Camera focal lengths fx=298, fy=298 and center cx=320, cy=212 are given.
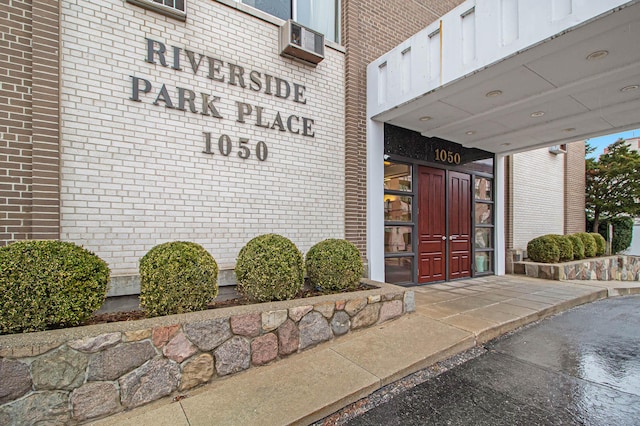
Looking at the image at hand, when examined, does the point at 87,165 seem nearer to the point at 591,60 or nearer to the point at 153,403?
the point at 153,403

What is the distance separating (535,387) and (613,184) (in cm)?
1327

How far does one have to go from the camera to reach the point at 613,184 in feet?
37.8

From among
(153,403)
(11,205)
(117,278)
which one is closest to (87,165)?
(11,205)

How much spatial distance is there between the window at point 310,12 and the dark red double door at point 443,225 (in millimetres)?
3247

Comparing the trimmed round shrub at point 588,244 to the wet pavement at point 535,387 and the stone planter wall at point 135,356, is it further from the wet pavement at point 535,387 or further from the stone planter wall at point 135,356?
the stone planter wall at point 135,356

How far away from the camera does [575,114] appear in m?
4.97

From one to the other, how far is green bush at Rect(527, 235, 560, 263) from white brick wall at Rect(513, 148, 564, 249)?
1.58 ft

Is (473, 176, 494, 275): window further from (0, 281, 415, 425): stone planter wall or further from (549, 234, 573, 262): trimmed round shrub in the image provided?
(0, 281, 415, 425): stone planter wall

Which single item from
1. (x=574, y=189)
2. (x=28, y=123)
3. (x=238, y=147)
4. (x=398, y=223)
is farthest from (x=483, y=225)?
(x=28, y=123)

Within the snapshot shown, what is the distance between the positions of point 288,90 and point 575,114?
477cm

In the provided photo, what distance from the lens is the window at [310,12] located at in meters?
4.72

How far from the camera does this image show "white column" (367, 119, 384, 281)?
5.30 meters

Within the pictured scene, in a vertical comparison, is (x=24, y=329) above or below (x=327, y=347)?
above

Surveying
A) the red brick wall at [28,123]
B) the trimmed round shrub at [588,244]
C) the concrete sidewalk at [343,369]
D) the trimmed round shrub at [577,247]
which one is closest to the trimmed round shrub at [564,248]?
the trimmed round shrub at [577,247]
